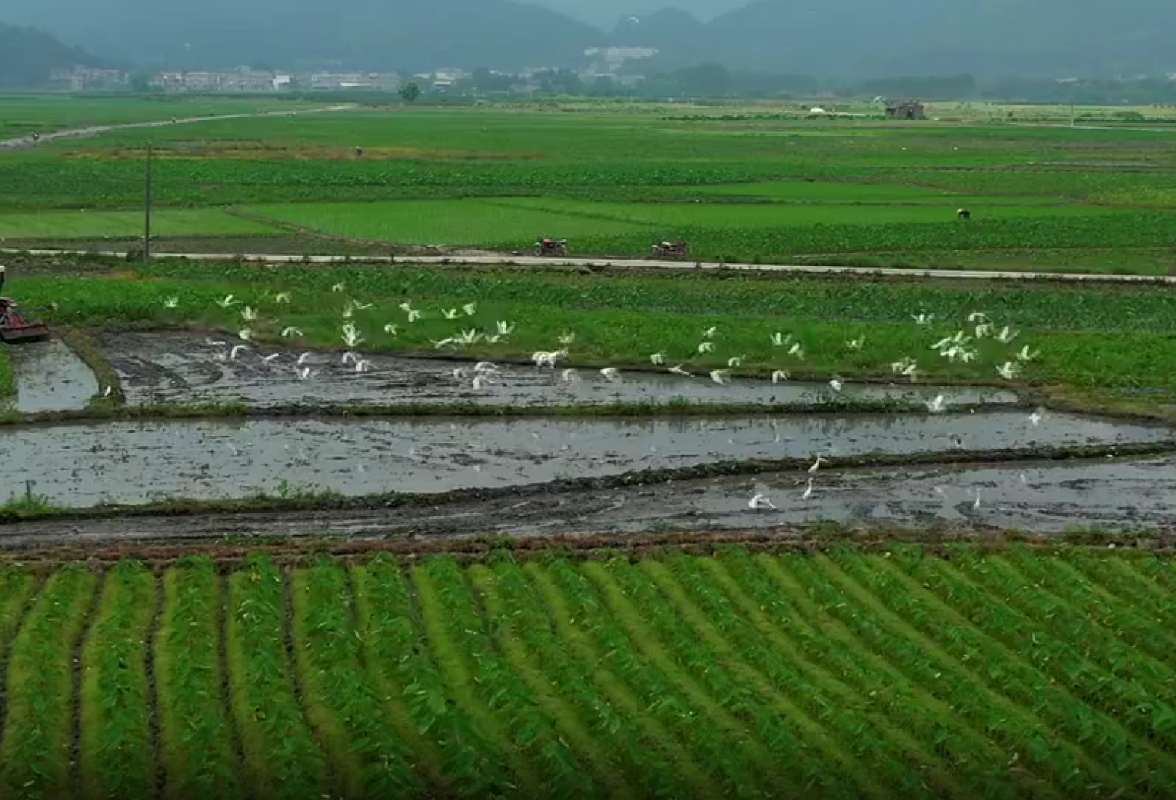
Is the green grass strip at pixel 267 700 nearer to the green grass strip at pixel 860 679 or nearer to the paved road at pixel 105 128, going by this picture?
the green grass strip at pixel 860 679

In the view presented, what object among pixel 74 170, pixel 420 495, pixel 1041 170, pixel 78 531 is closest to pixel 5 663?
pixel 78 531

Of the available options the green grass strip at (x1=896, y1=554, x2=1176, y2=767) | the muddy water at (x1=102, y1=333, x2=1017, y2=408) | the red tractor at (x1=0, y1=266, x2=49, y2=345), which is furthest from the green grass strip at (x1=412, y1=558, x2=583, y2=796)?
the red tractor at (x1=0, y1=266, x2=49, y2=345)

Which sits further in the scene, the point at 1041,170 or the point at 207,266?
the point at 1041,170

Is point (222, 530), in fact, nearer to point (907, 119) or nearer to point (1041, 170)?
point (1041, 170)

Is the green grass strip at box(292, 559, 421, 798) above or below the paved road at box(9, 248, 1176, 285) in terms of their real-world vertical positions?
below

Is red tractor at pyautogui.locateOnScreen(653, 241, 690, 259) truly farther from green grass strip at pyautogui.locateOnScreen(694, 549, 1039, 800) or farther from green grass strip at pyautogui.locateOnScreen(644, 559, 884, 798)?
green grass strip at pyautogui.locateOnScreen(644, 559, 884, 798)

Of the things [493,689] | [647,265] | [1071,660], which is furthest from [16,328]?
[1071,660]

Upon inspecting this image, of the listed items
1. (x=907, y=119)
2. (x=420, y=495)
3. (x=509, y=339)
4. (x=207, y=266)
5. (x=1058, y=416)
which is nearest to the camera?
(x=420, y=495)
